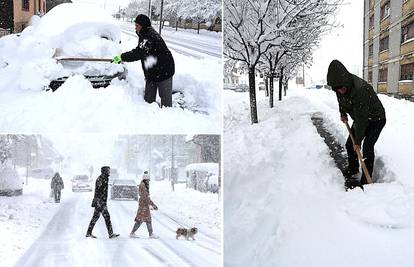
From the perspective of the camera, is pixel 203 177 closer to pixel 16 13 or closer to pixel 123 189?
pixel 123 189

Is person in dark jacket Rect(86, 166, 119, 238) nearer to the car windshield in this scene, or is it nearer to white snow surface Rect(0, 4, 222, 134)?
the car windshield

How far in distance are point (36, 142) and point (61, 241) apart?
523 millimetres

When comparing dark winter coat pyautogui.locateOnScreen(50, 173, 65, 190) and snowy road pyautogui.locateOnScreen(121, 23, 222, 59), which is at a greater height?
snowy road pyautogui.locateOnScreen(121, 23, 222, 59)

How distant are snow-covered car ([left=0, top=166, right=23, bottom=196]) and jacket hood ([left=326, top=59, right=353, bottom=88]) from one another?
1682 mm

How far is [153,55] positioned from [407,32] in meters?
1.23

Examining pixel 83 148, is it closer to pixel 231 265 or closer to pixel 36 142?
pixel 36 142

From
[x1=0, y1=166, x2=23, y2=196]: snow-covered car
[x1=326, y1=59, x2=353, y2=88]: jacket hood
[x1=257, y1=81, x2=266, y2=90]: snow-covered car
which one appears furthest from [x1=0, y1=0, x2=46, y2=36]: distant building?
[x1=326, y1=59, x2=353, y2=88]: jacket hood

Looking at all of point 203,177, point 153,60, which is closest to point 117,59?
point 153,60

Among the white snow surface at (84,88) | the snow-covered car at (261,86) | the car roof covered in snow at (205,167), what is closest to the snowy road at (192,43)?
the white snow surface at (84,88)

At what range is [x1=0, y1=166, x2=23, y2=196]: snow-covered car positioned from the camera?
2.46 m

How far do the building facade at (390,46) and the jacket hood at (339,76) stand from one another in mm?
110

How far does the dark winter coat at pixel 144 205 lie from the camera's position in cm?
246

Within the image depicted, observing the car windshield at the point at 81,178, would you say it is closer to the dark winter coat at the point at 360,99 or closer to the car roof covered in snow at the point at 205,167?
the car roof covered in snow at the point at 205,167

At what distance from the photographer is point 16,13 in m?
2.38
